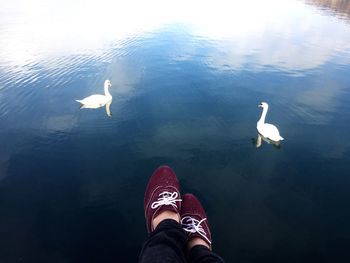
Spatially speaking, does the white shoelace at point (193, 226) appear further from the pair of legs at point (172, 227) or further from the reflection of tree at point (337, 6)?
the reflection of tree at point (337, 6)

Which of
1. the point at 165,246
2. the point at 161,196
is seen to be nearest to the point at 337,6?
the point at 161,196

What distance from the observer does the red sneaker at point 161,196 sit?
218 inches

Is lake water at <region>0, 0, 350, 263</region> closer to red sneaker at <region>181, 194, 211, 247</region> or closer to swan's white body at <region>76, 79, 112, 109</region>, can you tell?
swan's white body at <region>76, 79, 112, 109</region>

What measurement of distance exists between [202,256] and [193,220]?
1.65 meters

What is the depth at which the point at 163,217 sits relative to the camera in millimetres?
5262

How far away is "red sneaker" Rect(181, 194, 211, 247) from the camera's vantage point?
16.7ft

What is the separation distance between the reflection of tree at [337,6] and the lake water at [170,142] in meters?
17.9

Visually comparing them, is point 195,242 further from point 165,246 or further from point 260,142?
point 260,142

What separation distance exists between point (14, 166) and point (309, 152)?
9.98 meters

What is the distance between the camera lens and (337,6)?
4000cm

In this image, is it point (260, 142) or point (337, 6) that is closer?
point (260, 142)

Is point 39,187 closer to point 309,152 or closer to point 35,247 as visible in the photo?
point 35,247

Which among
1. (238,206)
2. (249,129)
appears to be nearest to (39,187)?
(238,206)

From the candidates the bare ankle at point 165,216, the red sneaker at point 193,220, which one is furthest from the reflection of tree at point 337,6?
the bare ankle at point 165,216
